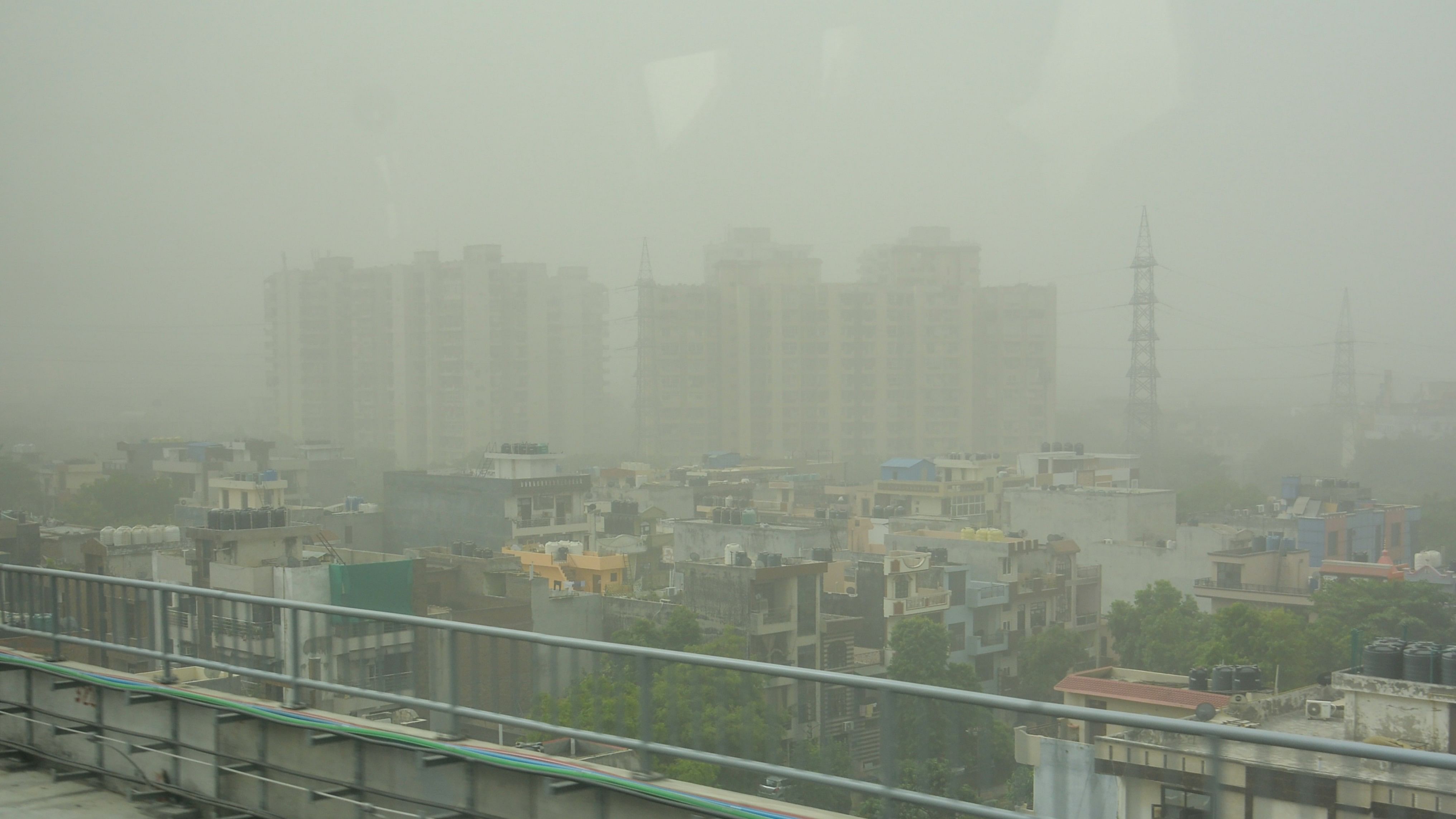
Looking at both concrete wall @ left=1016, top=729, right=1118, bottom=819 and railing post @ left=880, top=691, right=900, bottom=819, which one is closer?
concrete wall @ left=1016, top=729, right=1118, bottom=819

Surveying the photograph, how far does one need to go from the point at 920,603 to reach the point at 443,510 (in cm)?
1016

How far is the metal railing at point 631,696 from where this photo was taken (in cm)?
202

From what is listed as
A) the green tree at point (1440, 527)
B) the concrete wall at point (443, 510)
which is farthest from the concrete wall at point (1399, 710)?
the concrete wall at point (443, 510)

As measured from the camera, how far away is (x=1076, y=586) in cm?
2020

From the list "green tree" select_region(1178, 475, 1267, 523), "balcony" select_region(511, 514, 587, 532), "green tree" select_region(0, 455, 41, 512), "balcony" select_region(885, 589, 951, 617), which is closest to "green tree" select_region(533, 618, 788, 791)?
"balcony" select_region(885, 589, 951, 617)

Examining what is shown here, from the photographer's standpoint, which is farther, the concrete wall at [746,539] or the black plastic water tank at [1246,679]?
the concrete wall at [746,539]

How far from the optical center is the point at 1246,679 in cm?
1127

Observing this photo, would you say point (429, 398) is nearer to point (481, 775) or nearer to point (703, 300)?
point (703, 300)

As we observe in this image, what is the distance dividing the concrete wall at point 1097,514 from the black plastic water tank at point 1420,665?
12533 millimetres

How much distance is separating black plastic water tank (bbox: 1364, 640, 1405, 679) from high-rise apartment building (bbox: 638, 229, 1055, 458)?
2455 cm

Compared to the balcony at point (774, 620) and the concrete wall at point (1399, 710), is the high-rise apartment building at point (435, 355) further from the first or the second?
the concrete wall at point (1399, 710)

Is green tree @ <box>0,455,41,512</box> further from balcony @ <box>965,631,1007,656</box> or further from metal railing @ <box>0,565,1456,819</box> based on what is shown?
metal railing @ <box>0,565,1456,819</box>

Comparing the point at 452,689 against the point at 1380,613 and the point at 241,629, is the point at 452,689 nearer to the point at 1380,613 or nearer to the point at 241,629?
the point at 241,629

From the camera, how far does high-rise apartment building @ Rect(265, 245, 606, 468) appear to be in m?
36.6
